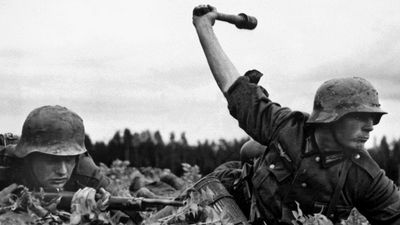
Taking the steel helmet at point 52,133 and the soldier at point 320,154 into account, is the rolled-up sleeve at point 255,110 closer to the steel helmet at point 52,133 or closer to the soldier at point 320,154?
the soldier at point 320,154

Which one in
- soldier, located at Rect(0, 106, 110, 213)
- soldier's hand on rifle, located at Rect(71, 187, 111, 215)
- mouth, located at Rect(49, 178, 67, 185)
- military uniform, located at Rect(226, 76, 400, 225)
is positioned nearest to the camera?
soldier's hand on rifle, located at Rect(71, 187, 111, 215)

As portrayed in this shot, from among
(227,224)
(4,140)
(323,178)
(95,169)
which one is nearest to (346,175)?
(323,178)

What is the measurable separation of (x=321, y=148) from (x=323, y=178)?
27cm

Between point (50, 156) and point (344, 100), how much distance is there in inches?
122

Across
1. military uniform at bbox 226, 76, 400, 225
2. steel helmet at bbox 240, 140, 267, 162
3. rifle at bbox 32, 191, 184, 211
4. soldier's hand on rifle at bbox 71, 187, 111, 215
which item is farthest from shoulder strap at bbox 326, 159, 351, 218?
soldier's hand on rifle at bbox 71, 187, 111, 215

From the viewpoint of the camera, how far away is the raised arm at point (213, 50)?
25.5 feet

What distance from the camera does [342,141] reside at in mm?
7223

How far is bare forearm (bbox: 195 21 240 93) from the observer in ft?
25.5

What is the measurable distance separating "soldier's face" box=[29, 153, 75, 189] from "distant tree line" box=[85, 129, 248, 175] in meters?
21.5

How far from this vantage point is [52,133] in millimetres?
8547

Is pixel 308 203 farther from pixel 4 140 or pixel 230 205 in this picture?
pixel 4 140

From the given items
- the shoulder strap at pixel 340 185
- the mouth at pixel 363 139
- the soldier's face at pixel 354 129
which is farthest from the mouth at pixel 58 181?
the mouth at pixel 363 139

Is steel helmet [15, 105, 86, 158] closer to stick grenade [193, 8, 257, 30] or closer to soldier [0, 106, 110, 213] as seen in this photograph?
soldier [0, 106, 110, 213]

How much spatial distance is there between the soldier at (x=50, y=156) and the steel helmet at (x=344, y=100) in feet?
8.59
